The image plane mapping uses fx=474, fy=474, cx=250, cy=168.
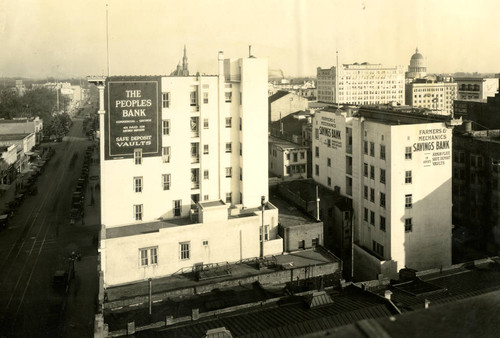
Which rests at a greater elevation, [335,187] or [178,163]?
[178,163]

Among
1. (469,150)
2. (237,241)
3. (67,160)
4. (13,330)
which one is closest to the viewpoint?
(13,330)

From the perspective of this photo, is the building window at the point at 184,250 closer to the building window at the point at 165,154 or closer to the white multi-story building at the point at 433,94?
the building window at the point at 165,154

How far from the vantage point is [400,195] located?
2878 centimetres

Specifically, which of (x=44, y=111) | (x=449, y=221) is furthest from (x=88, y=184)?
(x=44, y=111)

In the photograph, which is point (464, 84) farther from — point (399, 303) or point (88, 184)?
point (399, 303)

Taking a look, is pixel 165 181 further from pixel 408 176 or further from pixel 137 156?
pixel 408 176

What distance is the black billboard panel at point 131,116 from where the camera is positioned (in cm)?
2762

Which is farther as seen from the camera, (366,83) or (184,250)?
(366,83)

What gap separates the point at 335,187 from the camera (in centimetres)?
3566

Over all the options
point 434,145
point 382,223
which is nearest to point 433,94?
point 434,145

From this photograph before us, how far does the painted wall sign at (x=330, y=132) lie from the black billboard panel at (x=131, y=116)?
13691 mm

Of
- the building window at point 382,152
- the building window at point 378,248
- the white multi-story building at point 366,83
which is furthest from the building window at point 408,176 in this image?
the white multi-story building at point 366,83

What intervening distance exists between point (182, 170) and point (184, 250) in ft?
18.8

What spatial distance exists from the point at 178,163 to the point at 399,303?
15793 millimetres
